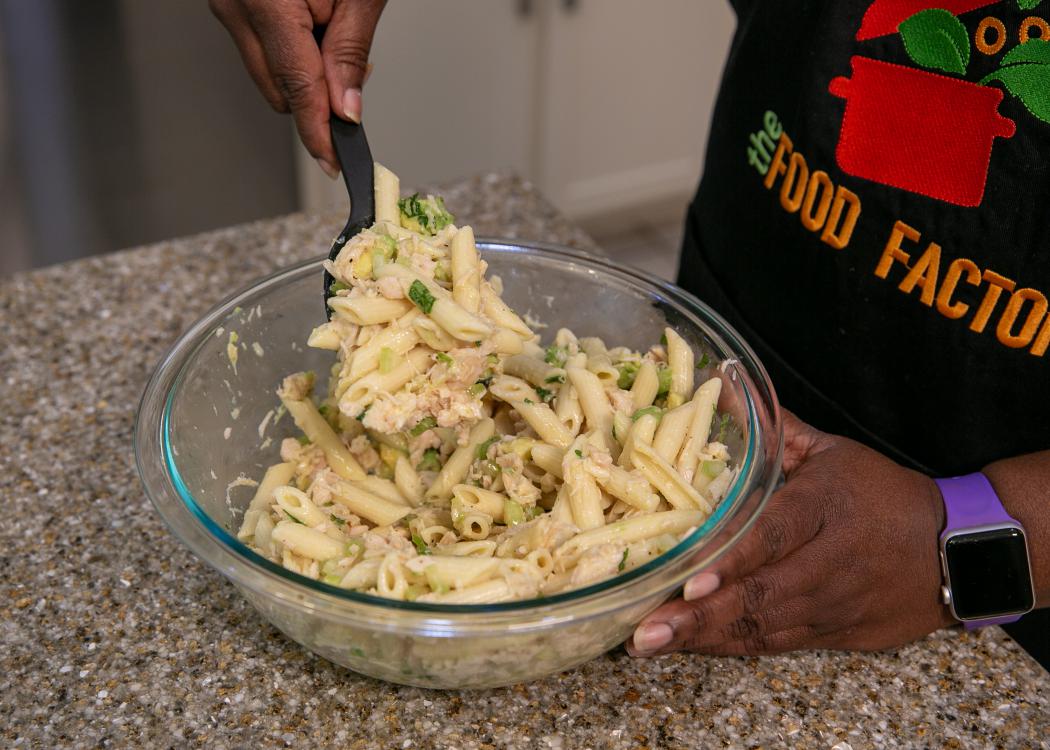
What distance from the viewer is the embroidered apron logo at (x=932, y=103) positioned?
3.81 ft

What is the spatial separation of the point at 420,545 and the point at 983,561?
618 mm

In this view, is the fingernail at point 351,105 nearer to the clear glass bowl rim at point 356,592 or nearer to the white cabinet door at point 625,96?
the clear glass bowl rim at point 356,592

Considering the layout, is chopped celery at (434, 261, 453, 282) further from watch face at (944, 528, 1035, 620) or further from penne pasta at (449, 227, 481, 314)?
watch face at (944, 528, 1035, 620)

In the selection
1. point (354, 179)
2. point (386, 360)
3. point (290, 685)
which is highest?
point (354, 179)

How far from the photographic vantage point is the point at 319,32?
138 centimetres

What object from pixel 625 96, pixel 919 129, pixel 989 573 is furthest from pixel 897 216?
pixel 625 96

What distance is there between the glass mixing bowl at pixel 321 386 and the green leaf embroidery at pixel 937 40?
1.31ft

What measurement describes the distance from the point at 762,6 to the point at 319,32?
63cm

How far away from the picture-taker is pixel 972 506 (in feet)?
3.74

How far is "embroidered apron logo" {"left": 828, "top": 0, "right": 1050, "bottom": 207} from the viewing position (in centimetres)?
116

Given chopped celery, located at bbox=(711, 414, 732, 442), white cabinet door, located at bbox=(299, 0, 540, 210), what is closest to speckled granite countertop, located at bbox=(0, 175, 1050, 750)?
chopped celery, located at bbox=(711, 414, 732, 442)

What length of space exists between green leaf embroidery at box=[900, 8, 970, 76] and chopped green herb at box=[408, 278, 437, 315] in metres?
0.67

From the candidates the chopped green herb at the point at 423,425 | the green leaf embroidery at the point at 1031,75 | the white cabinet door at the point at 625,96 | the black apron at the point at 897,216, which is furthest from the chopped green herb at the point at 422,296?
the white cabinet door at the point at 625,96

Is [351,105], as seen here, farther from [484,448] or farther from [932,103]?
[932,103]
